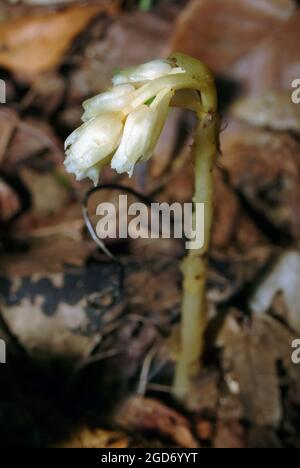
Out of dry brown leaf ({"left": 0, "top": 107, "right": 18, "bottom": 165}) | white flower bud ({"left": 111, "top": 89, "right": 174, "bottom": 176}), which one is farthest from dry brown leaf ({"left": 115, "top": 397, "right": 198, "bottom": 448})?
dry brown leaf ({"left": 0, "top": 107, "right": 18, "bottom": 165})

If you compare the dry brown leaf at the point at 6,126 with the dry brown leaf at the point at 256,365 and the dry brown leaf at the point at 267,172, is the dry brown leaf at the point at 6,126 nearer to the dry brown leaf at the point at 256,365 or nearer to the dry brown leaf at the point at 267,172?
the dry brown leaf at the point at 267,172

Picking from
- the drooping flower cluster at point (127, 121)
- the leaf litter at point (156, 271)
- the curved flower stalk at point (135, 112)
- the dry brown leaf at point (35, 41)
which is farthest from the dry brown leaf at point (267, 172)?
the drooping flower cluster at point (127, 121)

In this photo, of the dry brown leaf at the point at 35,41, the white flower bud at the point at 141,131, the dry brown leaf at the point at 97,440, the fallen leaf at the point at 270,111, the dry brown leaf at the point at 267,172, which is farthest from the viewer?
the dry brown leaf at the point at 35,41

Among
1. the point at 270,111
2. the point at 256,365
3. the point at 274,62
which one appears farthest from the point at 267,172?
the point at 256,365

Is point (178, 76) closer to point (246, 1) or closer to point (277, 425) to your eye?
point (277, 425)

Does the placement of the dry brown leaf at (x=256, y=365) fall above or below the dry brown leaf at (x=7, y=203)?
below

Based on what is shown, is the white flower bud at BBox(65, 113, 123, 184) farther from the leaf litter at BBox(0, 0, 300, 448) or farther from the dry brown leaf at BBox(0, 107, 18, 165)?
the dry brown leaf at BBox(0, 107, 18, 165)
